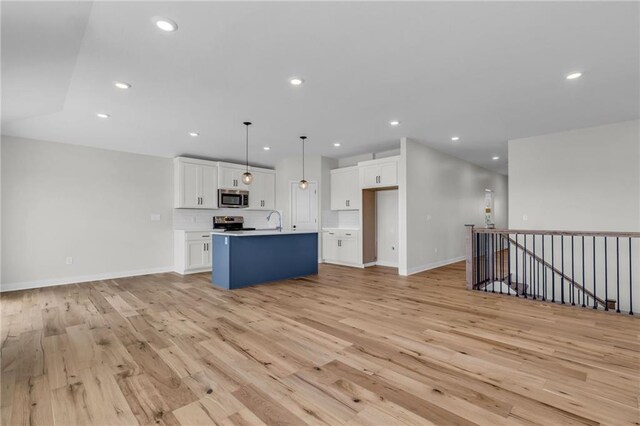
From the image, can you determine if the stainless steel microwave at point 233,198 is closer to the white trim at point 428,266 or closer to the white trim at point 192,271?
the white trim at point 192,271

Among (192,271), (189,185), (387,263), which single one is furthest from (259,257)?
(387,263)

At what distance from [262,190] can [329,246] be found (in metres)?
2.35

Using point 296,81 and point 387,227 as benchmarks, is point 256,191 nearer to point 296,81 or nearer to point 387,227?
point 387,227

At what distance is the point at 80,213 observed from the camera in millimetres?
5738

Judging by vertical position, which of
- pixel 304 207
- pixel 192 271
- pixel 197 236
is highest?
pixel 304 207

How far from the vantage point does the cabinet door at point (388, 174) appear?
627cm

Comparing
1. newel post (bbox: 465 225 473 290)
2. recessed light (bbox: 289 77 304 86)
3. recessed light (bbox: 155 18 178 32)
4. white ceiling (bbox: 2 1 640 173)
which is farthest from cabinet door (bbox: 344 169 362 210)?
recessed light (bbox: 155 18 178 32)

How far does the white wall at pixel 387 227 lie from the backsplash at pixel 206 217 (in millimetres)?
3149

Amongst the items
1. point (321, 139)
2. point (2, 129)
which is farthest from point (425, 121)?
point (2, 129)

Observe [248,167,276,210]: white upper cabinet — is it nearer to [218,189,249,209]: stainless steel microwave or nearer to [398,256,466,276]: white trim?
[218,189,249,209]: stainless steel microwave

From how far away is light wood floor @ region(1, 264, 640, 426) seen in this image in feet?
5.96

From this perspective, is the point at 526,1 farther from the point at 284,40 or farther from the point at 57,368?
the point at 57,368

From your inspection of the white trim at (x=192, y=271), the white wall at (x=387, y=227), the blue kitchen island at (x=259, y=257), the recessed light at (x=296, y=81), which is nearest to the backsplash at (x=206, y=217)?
the white trim at (x=192, y=271)

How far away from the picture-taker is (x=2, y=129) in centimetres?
477
